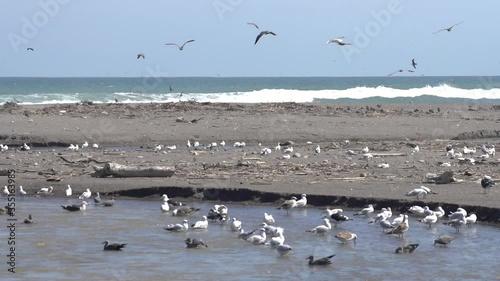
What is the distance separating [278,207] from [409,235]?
9.57ft

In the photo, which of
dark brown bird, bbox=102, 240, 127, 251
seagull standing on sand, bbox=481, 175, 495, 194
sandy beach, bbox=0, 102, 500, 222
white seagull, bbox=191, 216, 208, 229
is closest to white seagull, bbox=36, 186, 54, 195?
sandy beach, bbox=0, 102, 500, 222

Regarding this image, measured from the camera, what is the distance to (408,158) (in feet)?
71.4

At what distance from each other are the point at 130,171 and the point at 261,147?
764 cm

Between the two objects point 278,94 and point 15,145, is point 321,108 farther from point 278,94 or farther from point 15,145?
point 278,94

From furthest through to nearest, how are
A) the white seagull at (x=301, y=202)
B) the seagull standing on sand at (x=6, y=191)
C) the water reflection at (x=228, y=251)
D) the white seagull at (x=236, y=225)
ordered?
the seagull standing on sand at (x=6, y=191) → the white seagull at (x=301, y=202) → the white seagull at (x=236, y=225) → the water reflection at (x=228, y=251)

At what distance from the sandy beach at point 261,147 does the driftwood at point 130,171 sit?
24 centimetres

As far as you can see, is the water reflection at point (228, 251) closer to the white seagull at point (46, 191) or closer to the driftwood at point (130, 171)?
the white seagull at point (46, 191)

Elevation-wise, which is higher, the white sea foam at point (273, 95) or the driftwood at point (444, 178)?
the driftwood at point (444, 178)

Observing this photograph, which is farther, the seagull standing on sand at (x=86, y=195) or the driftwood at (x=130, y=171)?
the driftwood at (x=130, y=171)

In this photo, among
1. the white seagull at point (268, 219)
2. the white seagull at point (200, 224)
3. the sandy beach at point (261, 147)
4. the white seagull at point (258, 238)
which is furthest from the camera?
the sandy beach at point (261, 147)

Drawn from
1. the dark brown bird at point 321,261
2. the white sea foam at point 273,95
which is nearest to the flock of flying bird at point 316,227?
the dark brown bird at point 321,261

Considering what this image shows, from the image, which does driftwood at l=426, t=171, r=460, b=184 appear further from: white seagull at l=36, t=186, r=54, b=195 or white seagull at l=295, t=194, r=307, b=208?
white seagull at l=36, t=186, r=54, b=195

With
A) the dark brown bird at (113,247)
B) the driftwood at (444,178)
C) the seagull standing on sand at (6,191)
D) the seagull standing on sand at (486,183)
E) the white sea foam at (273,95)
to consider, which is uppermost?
the seagull standing on sand at (486,183)

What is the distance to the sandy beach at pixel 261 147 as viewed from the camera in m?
17.4
